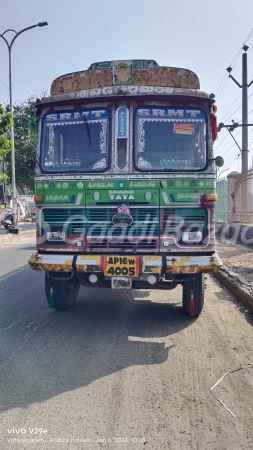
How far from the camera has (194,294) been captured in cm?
589

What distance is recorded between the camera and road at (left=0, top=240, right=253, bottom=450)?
307 cm

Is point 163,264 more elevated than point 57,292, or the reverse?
point 163,264

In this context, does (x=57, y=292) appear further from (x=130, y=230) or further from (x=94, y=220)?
(x=130, y=230)

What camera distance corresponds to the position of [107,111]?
5672 millimetres

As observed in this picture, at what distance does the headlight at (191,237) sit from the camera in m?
5.39

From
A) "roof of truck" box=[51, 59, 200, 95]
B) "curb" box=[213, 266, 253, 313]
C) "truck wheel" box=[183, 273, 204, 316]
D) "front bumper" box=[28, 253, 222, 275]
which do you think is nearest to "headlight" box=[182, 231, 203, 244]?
"front bumper" box=[28, 253, 222, 275]

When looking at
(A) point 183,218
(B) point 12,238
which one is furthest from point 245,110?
(A) point 183,218

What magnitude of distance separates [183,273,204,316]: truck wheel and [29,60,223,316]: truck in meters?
0.02

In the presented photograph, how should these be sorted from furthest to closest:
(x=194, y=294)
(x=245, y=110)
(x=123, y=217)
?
(x=245, y=110)
(x=194, y=294)
(x=123, y=217)

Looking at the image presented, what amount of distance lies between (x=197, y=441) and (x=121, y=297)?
15.5 feet

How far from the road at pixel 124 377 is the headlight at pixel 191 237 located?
114 cm

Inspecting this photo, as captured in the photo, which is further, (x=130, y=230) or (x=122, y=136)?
(x=122, y=136)

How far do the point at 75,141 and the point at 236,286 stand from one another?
3.88m

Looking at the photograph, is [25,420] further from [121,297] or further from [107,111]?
[121,297]
